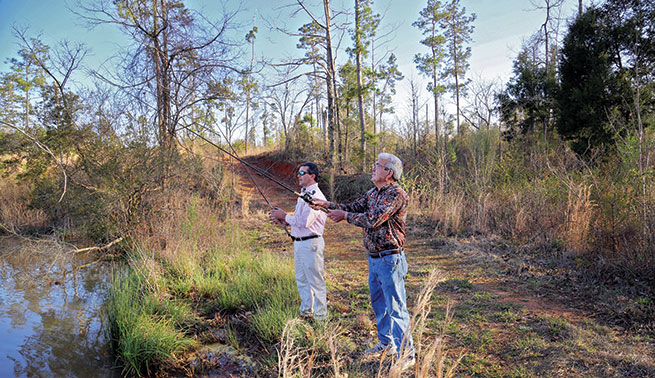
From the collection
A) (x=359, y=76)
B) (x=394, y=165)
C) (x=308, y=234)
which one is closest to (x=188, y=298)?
(x=308, y=234)

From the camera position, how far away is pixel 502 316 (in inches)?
174

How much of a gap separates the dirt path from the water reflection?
3.04 metres

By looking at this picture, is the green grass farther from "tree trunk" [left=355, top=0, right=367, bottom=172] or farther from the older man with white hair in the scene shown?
"tree trunk" [left=355, top=0, right=367, bottom=172]

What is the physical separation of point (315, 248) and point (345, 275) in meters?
2.51

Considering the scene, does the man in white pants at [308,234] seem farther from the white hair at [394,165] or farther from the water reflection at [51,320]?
the water reflection at [51,320]

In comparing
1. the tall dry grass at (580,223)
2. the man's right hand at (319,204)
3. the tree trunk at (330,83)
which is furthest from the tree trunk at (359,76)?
the man's right hand at (319,204)

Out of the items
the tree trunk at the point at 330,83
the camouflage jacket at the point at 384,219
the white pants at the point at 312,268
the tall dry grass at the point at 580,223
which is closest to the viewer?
the camouflage jacket at the point at 384,219

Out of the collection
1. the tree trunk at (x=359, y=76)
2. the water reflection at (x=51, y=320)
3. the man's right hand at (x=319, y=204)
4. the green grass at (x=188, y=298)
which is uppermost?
the tree trunk at (x=359, y=76)

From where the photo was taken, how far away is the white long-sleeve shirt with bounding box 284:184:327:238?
12.5 feet

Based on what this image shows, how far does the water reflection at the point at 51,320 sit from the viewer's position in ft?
13.6

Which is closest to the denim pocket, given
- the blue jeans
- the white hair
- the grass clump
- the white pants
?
the blue jeans

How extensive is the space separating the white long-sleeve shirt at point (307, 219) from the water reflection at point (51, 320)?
8.05 ft

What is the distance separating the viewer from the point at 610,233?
584 cm

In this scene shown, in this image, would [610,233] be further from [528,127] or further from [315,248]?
[528,127]
